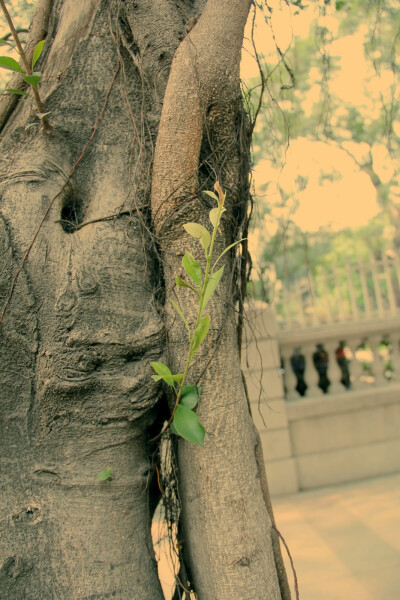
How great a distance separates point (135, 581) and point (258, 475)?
493mm

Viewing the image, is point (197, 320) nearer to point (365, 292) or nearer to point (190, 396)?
point (190, 396)

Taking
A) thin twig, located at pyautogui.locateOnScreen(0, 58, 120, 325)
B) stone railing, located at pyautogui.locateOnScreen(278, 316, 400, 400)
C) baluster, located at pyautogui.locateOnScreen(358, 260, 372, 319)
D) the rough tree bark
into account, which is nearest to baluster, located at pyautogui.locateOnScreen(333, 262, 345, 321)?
baluster, located at pyautogui.locateOnScreen(358, 260, 372, 319)

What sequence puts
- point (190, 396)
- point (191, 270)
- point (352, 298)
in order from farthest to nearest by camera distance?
point (352, 298)
point (190, 396)
point (191, 270)

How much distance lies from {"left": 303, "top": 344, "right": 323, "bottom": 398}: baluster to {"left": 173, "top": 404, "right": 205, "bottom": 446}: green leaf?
14.3 ft

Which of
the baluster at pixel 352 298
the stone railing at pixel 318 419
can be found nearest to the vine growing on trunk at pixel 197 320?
the stone railing at pixel 318 419

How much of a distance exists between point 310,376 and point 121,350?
4.34 m

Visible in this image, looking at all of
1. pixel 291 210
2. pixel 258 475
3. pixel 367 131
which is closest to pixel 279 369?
pixel 291 210

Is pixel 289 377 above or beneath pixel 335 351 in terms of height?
beneath

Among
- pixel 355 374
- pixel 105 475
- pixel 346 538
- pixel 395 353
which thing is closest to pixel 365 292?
pixel 395 353

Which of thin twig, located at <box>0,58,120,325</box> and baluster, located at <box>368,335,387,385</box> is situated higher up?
thin twig, located at <box>0,58,120,325</box>

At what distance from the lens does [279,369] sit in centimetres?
542

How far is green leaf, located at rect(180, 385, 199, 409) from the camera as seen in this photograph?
150 centimetres

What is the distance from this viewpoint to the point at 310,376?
561 cm

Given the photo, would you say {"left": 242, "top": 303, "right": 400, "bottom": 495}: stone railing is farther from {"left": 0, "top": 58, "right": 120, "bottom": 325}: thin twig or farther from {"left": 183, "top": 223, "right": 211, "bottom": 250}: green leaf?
{"left": 183, "top": 223, "right": 211, "bottom": 250}: green leaf
